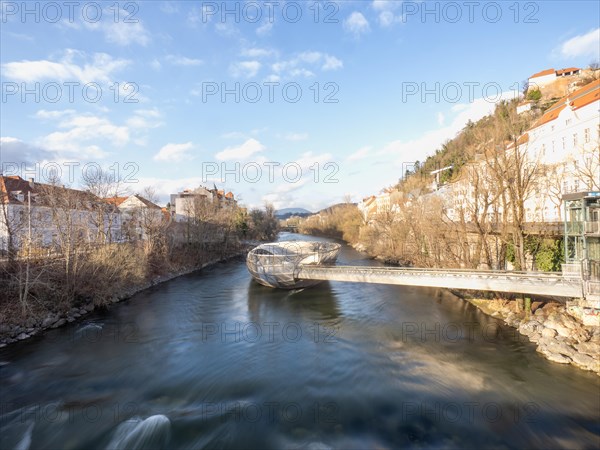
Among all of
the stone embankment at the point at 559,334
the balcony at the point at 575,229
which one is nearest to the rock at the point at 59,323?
the stone embankment at the point at 559,334

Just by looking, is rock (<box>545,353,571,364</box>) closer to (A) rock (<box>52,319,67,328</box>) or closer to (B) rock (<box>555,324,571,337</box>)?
(B) rock (<box>555,324,571,337</box>)

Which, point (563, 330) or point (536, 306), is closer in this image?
point (563, 330)

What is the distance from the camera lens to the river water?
817 cm

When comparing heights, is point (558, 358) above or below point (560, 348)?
below

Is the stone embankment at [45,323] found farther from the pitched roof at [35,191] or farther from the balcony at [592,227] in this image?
the balcony at [592,227]

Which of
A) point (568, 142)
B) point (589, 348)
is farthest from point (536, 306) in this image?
point (568, 142)

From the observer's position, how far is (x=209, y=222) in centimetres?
4109

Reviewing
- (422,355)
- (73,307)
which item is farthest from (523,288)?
(73,307)

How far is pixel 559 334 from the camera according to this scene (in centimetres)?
1240

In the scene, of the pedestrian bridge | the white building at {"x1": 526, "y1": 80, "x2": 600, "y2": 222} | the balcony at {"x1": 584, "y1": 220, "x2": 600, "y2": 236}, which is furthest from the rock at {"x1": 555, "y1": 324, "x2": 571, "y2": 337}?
the white building at {"x1": 526, "y1": 80, "x2": 600, "y2": 222}

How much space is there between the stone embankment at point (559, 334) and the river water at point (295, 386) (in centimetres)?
45

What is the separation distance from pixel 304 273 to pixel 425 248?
13.5 metres

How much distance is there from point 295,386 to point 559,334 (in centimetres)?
1051

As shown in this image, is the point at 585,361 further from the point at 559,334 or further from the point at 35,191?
the point at 35,191
